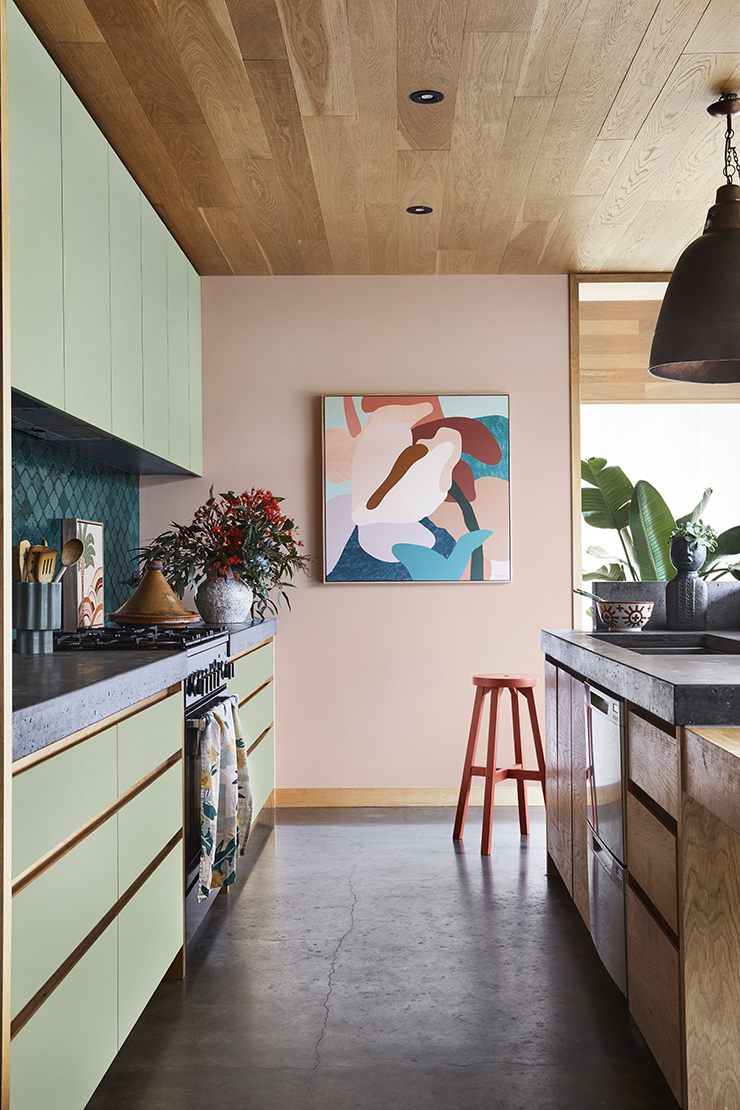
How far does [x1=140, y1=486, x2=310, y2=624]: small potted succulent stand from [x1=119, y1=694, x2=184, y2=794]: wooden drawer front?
Answer: 4.73 ft

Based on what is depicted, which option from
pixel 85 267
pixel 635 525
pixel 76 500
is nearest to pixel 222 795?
pixel 76 500

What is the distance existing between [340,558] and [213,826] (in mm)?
1981

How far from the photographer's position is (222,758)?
287 cm

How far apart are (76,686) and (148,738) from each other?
1.63 ft

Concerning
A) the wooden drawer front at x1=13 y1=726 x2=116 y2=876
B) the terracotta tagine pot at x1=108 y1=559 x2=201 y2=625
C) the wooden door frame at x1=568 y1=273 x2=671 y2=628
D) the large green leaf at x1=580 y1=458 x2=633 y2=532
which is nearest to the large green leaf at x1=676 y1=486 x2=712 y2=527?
the large green leaf at x1=580 y1=458 x2=633 y2=532

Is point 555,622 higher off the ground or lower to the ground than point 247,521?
lower

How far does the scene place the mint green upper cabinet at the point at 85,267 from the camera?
2.50 meters

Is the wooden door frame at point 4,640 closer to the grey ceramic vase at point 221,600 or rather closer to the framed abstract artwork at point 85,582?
the framed abstract artwork at point 85,582

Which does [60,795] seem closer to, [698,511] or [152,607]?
[152,607]

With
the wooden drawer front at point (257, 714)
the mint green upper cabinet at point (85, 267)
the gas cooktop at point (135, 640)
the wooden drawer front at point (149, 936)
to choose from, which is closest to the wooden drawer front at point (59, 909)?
the wooden drawer front at point (149, 936)

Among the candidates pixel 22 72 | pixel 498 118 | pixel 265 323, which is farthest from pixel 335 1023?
pixel 265 323

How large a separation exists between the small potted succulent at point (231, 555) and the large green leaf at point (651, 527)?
1648 mm

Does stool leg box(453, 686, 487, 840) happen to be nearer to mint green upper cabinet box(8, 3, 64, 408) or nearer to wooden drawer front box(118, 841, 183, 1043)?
wooden drawer front box(118, 841, 183, 1043)

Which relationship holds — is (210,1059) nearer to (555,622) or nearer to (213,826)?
(213,826)
